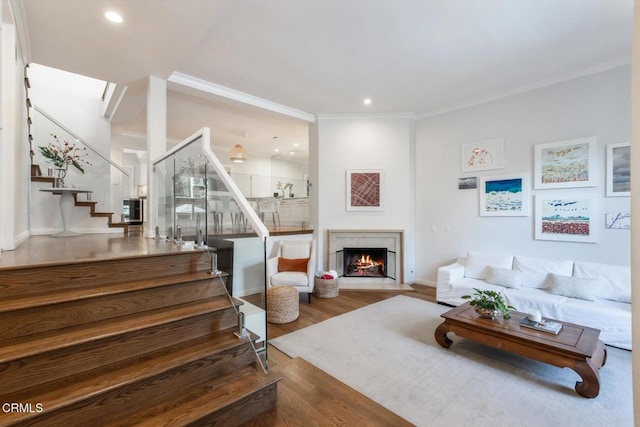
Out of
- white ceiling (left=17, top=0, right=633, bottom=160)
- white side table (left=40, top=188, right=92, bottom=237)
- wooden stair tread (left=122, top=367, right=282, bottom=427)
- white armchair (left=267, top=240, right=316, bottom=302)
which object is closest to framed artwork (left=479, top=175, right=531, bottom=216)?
white ceiling (left=17, top=0, right=633, bottom=160)

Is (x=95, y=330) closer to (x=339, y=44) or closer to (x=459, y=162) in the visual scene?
(x=339, y=44)

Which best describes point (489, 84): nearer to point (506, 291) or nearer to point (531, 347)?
point (506, 291)

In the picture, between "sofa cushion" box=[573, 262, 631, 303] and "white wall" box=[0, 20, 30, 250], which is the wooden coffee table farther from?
"white wall" box=[0, 20, 30, 250]

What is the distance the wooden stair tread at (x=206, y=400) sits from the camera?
1665mm

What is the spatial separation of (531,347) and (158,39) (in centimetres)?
453

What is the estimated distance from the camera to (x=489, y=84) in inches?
169

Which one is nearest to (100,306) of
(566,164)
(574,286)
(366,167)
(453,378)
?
(453,378)

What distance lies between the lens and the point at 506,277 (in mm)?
3871

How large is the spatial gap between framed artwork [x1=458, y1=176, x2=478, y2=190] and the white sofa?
45.3 inches

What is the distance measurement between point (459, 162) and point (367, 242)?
2135 mm

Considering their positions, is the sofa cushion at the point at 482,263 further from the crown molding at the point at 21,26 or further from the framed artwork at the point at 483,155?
the crown molding at the point at 21,26

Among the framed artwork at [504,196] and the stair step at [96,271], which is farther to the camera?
the framed artwork at [504,196]

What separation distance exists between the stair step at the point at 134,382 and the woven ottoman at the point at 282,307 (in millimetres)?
1420

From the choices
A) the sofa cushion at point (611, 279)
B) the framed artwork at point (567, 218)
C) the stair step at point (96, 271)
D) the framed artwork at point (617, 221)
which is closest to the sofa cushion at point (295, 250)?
the stair step at point (96, 271)
